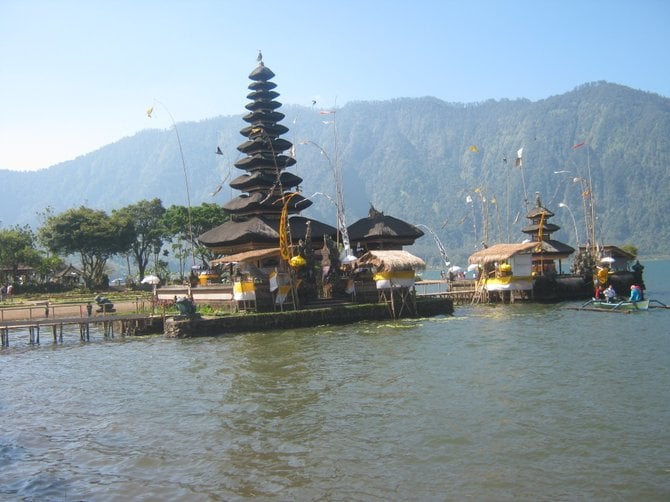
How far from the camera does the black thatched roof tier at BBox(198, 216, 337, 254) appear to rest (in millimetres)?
38969

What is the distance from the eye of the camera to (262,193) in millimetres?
43562

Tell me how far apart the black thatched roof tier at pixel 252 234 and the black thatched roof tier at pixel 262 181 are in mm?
3018

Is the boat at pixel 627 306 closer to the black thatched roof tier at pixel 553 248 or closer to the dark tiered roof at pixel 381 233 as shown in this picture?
the dark tiered roof at pixel 381 233

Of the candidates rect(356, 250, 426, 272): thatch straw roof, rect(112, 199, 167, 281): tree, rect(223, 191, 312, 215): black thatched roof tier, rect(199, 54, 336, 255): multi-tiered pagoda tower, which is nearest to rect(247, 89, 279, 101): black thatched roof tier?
rect(199, 54, 336, 255): multi-tiered pagoda tower

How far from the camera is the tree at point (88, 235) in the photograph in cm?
6800

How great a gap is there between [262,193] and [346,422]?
30.0m

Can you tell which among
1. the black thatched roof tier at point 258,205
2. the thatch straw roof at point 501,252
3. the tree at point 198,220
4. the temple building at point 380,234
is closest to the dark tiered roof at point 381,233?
the temple building at point 380,234

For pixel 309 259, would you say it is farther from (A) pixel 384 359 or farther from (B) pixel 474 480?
(B) pixel 474 480

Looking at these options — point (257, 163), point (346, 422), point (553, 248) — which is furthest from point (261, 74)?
point (346, 422)

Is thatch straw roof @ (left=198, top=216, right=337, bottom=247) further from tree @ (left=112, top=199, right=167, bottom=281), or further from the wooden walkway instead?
tree @ (left=112, top=199, right=167, bottom=281)

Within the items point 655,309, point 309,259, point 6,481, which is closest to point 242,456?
point 6,481

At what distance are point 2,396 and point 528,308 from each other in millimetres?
32967

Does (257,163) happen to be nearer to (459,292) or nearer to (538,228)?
(459,292)

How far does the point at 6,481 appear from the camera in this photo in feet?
Result: 40.0
